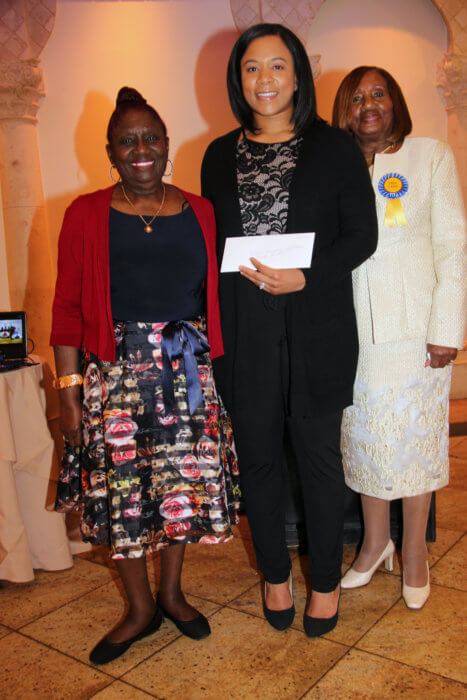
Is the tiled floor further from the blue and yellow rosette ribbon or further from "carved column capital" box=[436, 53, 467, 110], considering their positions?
"carved column capital" box=[436, 53, 467, 110]

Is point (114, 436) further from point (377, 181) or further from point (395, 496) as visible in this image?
point (377, 181)

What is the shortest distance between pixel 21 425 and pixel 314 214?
1.45m

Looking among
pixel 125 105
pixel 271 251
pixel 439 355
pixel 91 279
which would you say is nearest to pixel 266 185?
pixel 271 251

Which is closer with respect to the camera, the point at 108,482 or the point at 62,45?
the point at 108,482

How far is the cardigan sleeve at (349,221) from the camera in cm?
181

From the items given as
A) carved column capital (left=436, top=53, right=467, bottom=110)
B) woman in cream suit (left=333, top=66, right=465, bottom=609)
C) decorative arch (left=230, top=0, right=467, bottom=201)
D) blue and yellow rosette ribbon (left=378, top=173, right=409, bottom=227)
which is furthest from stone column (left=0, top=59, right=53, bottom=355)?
blue and yellow rosette ribbon (left=378, top=173, right=409, bottom=227)

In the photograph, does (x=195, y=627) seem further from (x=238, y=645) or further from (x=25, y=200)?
(x=25, y=200)

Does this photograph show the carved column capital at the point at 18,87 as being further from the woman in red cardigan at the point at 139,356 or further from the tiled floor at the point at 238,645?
the tiled floor at the point at 238,645

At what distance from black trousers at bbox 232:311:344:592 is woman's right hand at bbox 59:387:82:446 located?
0.48 metres

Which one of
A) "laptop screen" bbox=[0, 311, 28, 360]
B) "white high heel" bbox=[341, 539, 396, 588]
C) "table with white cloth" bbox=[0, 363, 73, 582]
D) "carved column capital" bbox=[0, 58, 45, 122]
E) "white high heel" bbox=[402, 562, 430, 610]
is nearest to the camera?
"white high heel" bbox=[402, 562, 430, 610]

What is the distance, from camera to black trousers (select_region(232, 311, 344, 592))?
1903 millimetres

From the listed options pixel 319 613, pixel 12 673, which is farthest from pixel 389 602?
pixel 12 673

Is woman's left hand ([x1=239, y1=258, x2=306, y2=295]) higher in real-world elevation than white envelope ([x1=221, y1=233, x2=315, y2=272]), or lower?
lower

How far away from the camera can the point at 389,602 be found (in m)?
2.20
